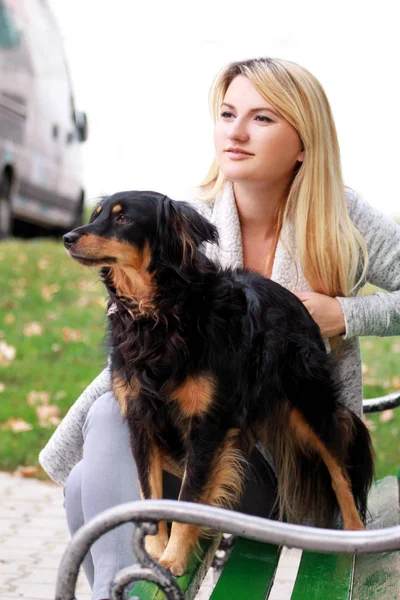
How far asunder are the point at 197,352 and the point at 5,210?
31.5 feet

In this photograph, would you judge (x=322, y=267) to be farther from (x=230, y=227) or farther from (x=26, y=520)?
(x=26, y=520)

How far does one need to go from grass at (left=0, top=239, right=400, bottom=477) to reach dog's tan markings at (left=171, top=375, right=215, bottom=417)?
2014 millimetres

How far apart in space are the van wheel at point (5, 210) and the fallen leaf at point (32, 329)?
3.26 m

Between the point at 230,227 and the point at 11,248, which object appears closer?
the point at 230,227

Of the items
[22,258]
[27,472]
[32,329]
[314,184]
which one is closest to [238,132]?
[314,184]

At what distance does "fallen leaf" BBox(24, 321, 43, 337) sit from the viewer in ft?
27.3

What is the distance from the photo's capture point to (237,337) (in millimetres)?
2537

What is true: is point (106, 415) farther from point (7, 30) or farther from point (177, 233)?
point (7, 30)

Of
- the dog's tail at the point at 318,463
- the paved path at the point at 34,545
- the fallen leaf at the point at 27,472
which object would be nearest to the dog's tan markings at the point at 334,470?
the dog's tail at the point at 318,463

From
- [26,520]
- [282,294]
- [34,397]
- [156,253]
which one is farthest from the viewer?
[34,397]

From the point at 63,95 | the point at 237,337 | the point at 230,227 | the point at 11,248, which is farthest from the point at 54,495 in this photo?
the point at 63,95

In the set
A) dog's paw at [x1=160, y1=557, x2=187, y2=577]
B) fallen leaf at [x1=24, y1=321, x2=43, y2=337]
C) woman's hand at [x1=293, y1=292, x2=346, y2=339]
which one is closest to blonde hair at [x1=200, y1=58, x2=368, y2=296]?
woman's hand at [x1=293, y1=292, x2=346, y2=339]

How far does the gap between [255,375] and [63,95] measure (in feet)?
36.5

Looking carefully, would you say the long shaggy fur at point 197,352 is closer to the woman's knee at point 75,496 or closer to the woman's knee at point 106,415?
the woman's knee at point 106,415
